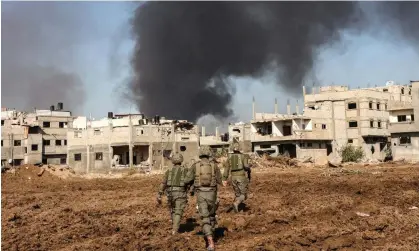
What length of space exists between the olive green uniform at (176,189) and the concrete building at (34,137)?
2141 inches

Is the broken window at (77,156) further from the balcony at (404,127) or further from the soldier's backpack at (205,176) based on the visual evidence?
the soldier's backpack at (205,176)

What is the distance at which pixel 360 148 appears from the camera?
56875mm

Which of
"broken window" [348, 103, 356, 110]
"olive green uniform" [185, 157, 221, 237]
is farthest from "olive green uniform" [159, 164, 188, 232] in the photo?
"broken window" [348, 103, 356, 110]

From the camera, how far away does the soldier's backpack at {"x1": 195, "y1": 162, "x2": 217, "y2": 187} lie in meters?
10.0

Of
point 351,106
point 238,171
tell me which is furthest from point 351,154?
point 238,171

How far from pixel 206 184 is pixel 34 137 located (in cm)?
5718

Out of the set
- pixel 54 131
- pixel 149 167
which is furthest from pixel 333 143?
pixel 54 131

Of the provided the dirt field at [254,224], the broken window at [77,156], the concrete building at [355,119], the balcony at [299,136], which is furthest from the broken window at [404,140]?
the broken window at [77,156]

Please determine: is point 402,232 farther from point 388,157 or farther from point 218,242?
point 388,157

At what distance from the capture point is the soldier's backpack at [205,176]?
33.0 feet

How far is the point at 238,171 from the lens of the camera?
549 inches

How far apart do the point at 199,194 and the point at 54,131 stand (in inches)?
2399

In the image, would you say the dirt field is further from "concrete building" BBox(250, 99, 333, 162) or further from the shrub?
"concrete building" BBox(250, 99, 333, 162)

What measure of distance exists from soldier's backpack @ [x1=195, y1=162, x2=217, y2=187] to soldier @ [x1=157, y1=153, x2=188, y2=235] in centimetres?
79
